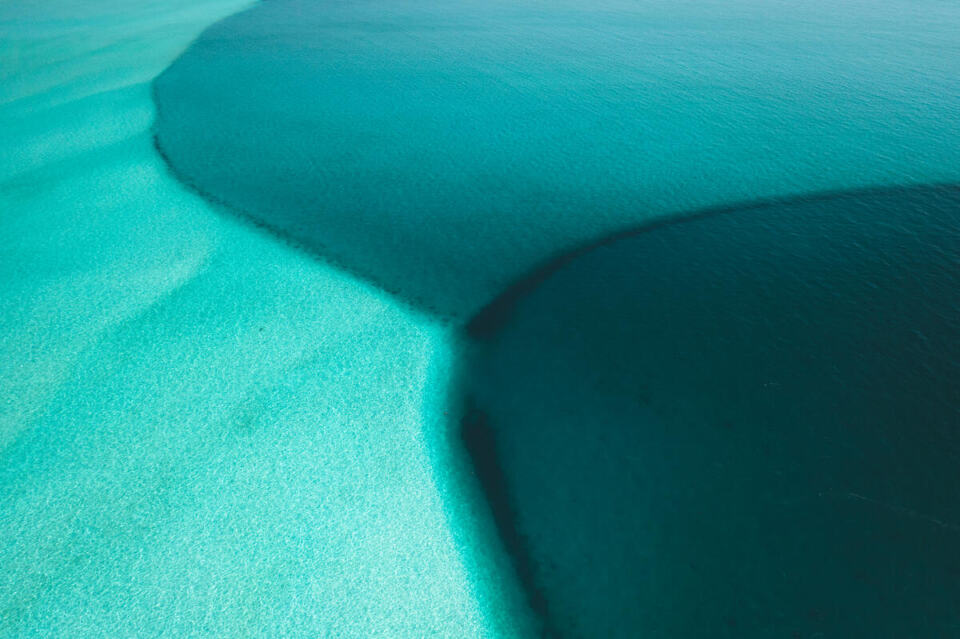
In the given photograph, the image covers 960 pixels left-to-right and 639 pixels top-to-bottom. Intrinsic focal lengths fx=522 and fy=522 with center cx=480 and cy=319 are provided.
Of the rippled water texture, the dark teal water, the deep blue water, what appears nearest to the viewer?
the dark teal water

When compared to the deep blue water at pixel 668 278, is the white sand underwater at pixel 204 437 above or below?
below

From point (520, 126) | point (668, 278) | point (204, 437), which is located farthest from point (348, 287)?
point (520, 126)

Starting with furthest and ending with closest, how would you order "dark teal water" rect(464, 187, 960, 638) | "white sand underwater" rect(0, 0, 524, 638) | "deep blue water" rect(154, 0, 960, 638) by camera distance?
"deep blue water" rect(154, 0, 960, 638) < "dark teal water" rect(464, 187, 960, 638) < "white sand underwater" rect(0, 0, 524, 638)

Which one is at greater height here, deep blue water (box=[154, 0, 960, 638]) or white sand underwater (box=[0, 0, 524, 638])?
deep blue water (box=[154, 0, 960, 638])

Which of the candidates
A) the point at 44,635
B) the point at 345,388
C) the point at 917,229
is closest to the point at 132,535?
the point at 44,635

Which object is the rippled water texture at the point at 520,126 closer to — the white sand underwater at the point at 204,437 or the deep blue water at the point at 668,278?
the deep blue water at the point at 668,278

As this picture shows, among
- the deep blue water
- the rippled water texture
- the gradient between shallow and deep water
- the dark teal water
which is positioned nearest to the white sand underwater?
the gradient between shallow and deep water

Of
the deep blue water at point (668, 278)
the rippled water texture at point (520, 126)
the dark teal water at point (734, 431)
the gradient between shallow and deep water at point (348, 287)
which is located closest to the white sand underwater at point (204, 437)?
the gradient between shallow and deep water at point (348, 287)

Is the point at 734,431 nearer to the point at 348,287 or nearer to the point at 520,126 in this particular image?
the point at 348,287

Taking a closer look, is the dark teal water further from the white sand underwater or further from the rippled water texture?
the rippled water texture
